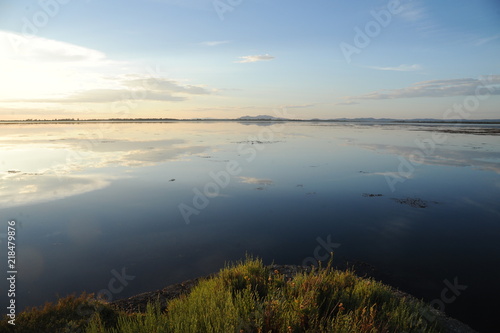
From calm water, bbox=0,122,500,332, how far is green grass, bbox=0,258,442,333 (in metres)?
2.23

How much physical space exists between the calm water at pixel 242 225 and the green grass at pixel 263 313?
2.23 meters

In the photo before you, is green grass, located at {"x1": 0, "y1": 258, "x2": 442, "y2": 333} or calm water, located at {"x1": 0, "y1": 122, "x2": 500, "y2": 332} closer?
green grass, located at {"x1": 0, "y1": 258, "x2": 442, "y2": 333}

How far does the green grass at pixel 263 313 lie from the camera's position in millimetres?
4504

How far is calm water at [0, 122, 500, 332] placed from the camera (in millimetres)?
8289

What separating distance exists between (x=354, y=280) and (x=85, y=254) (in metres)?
8.37

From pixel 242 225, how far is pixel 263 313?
24.1ft

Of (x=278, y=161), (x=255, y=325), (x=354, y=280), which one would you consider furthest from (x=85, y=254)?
(x=278, y=161)

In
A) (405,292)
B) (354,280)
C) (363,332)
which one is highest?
(363,332)

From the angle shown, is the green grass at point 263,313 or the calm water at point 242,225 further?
the calm water at point 242,225

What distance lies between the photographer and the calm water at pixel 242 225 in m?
8.29

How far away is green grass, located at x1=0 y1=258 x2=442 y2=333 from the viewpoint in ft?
14.8

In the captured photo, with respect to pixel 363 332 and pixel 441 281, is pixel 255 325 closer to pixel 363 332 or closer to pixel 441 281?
pixel 363 332

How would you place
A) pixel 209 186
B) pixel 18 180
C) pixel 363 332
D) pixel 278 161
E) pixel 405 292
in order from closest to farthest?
pixel 363 332
pixel 405 292
pixel 209 186
pixel 18 180
pixel 278 161

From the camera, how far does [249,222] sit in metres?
12.2
